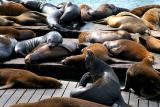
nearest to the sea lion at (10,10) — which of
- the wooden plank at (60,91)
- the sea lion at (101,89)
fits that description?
the wooden plank at (60,91)

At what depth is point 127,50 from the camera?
273 inches

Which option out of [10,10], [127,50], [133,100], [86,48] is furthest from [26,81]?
[10,10]

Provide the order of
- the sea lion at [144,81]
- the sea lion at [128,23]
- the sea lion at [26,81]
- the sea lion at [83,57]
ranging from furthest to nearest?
the sea lion at [128,23] → the sea lion at [83,57] → the sea lion at [26,81] → the sea lion at [144,81]

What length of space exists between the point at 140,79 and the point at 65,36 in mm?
3451

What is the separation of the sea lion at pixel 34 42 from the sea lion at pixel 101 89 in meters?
2.14

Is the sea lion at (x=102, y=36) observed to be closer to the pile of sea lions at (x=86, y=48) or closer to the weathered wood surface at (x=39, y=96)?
the pile of sea lions at (x=86, y=48)

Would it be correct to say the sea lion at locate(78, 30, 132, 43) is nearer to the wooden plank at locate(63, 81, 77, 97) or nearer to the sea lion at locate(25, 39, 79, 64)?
the sea lion at locate(25, 39, 79, 64)

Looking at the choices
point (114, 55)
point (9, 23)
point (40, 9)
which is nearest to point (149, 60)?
point (114, 55)

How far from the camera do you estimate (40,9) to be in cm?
1055

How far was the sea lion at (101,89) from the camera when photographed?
189 inches

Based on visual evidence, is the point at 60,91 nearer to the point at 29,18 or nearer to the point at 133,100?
the point at 133,100

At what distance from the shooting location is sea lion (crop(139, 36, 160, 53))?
7476mm

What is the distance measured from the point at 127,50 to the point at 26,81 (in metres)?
1.89

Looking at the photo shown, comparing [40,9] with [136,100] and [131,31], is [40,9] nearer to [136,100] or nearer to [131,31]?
[131,31]
